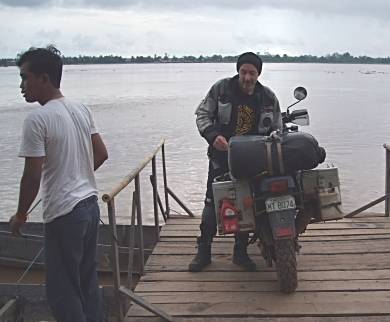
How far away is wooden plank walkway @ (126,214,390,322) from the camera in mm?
3348

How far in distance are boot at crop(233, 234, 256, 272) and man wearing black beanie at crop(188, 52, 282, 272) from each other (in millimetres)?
12

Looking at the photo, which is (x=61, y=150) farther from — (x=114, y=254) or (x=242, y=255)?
(x=242, y=255)

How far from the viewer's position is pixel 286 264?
349cm

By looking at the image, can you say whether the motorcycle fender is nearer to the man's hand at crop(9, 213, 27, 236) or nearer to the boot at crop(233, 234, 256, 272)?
the boot at crop(233, 234, 256, 272)

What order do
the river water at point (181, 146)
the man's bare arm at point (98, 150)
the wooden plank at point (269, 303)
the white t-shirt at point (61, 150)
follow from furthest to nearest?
1. the river water at point (181, 146)
2. the wooden plank at point (269, 303)
3. the man's bare arm at point (98, 150)
4. the white t-shirt at point (61, 150)

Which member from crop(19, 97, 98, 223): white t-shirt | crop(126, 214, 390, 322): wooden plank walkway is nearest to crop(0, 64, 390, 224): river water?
crop(126, 214, 390, 322): wooden plank walkway

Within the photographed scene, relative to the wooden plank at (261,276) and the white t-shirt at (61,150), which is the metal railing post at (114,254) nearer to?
the white t-shirt at (61,150)

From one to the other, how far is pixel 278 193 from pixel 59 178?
143 centimetres

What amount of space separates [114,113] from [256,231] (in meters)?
26.4

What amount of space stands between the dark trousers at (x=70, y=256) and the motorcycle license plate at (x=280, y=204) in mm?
1134

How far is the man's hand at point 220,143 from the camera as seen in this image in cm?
368

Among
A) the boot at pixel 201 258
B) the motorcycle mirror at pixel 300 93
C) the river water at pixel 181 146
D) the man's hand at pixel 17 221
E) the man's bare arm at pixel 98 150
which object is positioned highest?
the motorcycle mirror at pixel 300 93

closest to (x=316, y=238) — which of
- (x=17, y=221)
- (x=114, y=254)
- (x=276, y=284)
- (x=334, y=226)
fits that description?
(x=334, y=226)

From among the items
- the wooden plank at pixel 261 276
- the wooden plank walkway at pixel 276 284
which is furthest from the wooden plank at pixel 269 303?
the wooden plank at pixel 261 276
